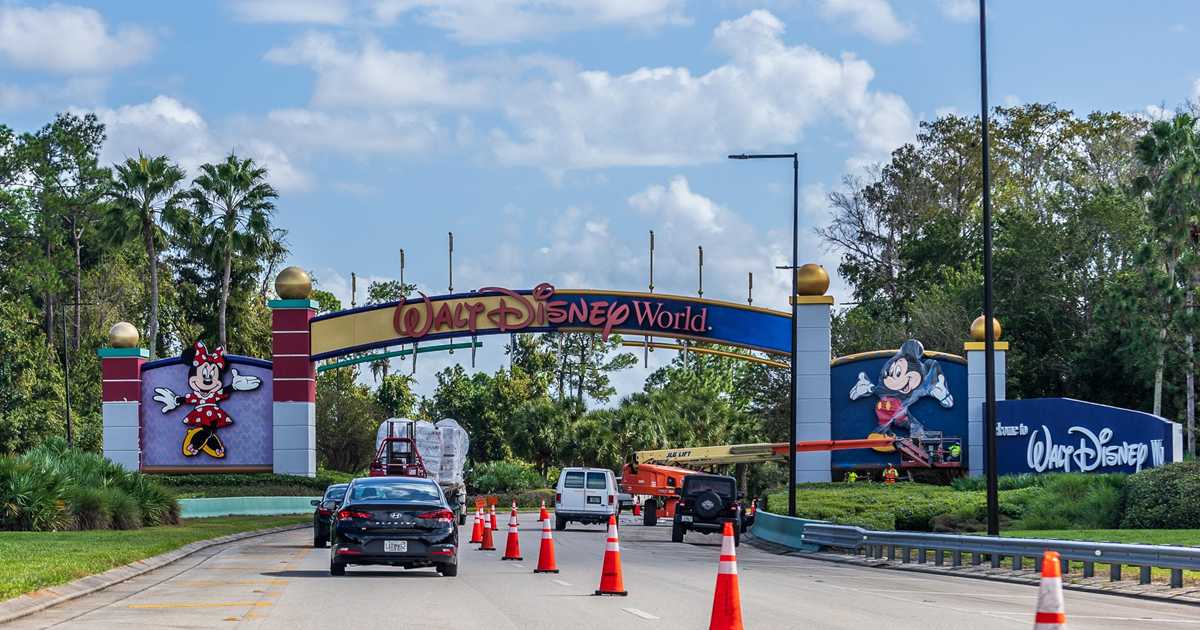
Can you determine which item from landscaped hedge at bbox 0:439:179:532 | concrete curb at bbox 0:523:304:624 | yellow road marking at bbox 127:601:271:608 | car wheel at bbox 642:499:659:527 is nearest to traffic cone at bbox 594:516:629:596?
yellow road marking at bbox 127:601:271:608

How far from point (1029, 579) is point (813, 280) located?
3065 cm

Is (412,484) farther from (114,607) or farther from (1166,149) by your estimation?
(1166,149)

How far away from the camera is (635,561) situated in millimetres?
30391

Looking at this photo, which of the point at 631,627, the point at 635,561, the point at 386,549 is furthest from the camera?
the point at 635,561

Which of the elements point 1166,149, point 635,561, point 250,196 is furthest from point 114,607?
point 250,196

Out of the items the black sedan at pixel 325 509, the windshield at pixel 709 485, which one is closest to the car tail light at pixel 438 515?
the black sedan at pixel 325 509

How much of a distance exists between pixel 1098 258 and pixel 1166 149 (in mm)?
18257

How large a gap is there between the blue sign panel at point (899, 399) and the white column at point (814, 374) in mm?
536

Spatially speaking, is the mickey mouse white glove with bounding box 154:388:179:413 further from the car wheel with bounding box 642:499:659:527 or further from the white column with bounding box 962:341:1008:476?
the white column with bounding box 962:341:1008:476

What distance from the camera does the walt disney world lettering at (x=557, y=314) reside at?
58594mm

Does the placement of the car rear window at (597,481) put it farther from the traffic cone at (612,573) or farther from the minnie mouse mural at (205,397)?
the traffic cone at (612,573)

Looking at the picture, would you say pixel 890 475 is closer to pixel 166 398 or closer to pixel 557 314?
pixel 557 314

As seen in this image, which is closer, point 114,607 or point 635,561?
point 114,607

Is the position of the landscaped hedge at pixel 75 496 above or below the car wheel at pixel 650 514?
above
